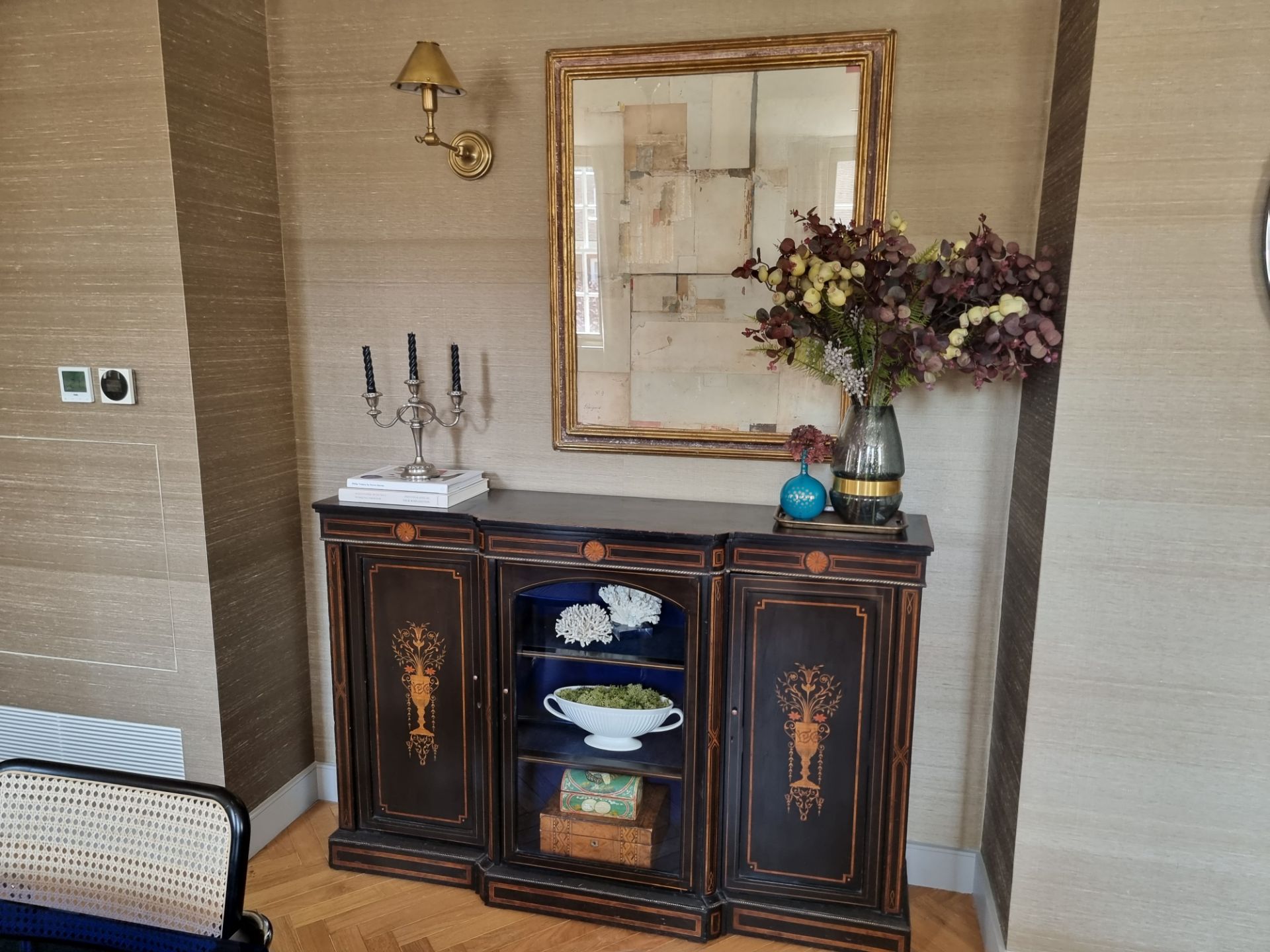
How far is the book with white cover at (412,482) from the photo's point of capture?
2.35m

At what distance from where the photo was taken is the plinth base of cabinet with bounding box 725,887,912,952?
7.30 feet

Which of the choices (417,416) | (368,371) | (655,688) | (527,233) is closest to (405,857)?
(655,688)

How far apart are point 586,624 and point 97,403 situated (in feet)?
5.00

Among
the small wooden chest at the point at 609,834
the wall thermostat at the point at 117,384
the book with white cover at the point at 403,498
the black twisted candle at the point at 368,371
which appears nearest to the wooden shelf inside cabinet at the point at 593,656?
the small wooden chest at the point at 609,834

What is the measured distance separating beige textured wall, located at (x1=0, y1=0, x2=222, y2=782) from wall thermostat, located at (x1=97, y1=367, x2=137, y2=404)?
24mm

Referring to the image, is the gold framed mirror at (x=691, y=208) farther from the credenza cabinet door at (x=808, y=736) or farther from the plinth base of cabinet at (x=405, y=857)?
the plinth base of cabinet at (x=405, y=857)

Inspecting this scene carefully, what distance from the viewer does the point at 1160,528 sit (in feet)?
6.17

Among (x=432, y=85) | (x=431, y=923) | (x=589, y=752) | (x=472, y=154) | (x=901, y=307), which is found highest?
(x=432, y=85)

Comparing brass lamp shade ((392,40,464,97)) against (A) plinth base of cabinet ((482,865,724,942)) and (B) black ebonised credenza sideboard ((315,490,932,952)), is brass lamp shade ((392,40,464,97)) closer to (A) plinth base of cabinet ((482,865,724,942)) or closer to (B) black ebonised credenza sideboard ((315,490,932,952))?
(B) black ebonised credenza sideboard ((315,490,932,952))

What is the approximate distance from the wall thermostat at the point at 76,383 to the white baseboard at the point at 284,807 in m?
1.33

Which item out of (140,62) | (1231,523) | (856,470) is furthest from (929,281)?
(140,62)

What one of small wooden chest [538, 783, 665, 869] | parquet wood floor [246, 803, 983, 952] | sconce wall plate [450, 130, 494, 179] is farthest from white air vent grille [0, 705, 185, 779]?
sconce wall plate [450, 130, 494, 179]

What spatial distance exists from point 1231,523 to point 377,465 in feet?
7.52

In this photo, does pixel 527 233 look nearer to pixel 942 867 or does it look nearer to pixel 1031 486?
pixel 1031 486
